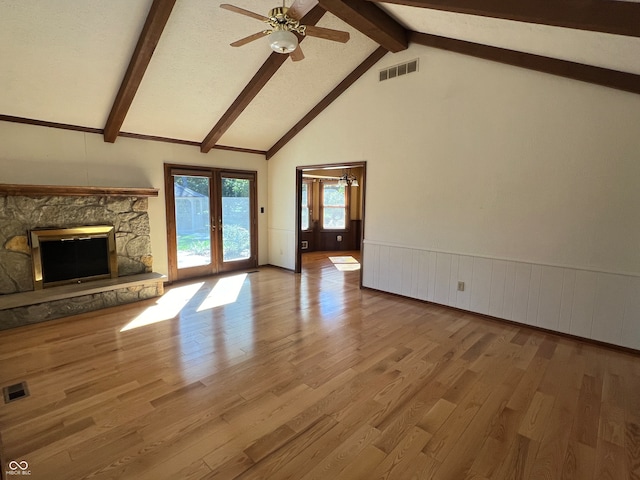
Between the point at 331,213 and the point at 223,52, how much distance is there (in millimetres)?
5570

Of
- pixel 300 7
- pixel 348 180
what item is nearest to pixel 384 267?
pixel 300 7

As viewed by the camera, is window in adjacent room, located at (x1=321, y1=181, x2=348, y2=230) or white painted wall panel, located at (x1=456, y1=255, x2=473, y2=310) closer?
white painted wall panel, located at (x1=456, y1=255, x2=473, y2=310)

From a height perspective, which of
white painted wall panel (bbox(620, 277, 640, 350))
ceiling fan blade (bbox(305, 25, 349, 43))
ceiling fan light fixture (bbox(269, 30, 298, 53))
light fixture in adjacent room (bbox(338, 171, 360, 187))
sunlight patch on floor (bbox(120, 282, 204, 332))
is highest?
ceiling fan blade (bbox(305, 25, 349, 43))

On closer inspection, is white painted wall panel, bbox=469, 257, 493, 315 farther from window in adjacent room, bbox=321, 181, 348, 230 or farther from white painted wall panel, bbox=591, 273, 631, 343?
window in adjacent room, bbox=321, 181, 348, 230

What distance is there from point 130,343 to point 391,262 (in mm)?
3488

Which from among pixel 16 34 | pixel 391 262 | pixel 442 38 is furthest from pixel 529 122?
pixel 16 34

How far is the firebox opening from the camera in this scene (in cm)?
414

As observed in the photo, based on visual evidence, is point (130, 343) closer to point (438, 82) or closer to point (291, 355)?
point (291, 355)

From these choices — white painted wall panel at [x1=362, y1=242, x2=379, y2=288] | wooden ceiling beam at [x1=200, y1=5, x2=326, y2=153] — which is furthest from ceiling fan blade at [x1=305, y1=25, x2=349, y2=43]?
white painted wall panel at [x1=362, y1=242, x2=379, y2=288]

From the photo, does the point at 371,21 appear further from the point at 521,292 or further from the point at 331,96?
the point at 521,292

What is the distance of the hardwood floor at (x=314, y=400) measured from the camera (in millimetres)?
1872

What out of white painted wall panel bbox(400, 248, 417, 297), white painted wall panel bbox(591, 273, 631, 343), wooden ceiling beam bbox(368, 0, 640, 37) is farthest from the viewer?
white painted wall panel bbox(400, 248, 417, 297)

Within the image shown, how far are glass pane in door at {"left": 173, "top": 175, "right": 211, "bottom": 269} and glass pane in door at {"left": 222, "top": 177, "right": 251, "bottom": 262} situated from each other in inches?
13.4

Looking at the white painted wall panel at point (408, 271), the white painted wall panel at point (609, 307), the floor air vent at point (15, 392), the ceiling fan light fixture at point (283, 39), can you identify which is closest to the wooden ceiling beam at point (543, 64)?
the white painted wall panel at point (609, 307)
